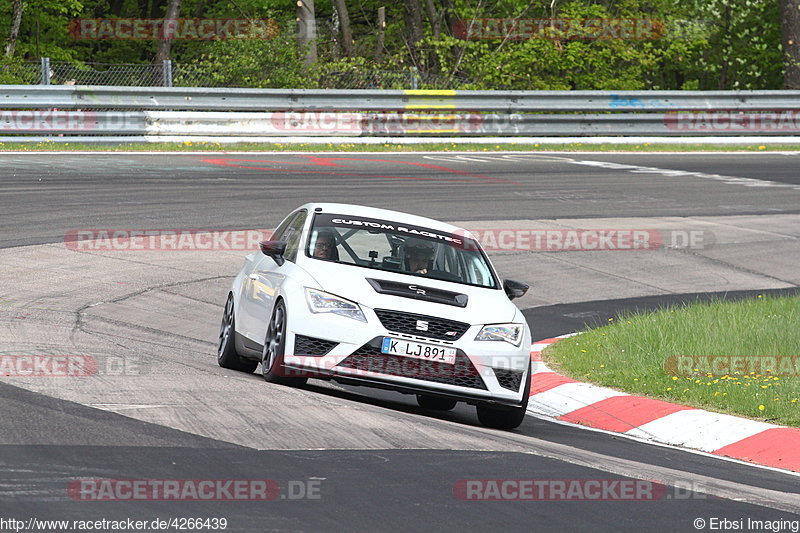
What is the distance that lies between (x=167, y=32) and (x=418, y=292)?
88.8 ft

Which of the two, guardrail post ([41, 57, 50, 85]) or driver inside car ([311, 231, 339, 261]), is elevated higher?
guardrail post ([41, 57, 50, 85])

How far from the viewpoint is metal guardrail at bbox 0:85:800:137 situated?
23.0 meters

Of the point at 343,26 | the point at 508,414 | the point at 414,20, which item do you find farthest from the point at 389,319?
the point at 414,20

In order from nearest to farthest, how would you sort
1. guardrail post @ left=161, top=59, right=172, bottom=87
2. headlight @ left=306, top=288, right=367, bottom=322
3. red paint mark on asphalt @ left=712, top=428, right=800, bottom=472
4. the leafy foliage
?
red paint mark on asphalt @ left=712, top=428, right=800, bottom=472, headlight @ left=306, top=288, right=367, bottom=322, guardrail post @ left=161, top=59, right=172, bottom=87, the leafy foliage

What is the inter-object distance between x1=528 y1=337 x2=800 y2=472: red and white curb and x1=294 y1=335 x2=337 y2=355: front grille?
2230 millimetres

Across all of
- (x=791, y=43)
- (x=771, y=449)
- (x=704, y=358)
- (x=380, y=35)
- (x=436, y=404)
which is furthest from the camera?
(x=791, y=43)

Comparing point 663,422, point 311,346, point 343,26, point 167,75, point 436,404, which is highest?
point 343,26

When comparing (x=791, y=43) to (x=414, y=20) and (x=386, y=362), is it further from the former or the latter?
(x=386, y=362)

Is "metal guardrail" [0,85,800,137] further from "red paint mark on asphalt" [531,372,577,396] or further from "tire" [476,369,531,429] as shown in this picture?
"tire" [476,369,531,429]

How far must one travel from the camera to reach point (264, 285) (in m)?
9.84

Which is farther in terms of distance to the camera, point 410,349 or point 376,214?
point 376,214

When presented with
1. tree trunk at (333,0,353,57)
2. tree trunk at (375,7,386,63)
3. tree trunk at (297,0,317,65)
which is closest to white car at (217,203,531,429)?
tree trunk at (297,0,317,65)

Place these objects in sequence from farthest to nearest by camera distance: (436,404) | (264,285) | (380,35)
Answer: (380,35) < (436,404) < (264,285)

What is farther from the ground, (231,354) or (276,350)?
(276,350)
